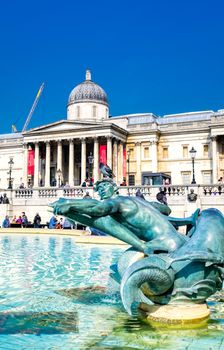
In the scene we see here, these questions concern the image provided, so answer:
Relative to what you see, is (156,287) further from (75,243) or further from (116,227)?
(75,243)

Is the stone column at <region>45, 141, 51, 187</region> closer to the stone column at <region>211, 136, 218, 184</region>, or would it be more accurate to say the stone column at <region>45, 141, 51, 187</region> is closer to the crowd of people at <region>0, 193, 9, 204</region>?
the stone column at <region>211, 136, 218, 184</region>

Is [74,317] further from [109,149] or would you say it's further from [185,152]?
[185,152]

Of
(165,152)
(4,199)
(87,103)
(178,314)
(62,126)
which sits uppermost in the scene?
(87,103)

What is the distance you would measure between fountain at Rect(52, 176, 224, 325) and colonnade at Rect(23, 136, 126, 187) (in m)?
47.1

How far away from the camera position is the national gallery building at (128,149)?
5359cm

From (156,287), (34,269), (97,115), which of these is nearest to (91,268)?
(34,269)

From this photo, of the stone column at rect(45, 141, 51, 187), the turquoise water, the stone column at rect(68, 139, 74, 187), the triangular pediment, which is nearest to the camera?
the turquoise water

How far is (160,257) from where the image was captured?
504 cm

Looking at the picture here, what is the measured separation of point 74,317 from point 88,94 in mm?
61086

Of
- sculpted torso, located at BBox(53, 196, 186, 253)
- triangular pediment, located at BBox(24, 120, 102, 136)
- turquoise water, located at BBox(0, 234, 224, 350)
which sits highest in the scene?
triangular pediment, located at BBox(24, 120, 102, 136)

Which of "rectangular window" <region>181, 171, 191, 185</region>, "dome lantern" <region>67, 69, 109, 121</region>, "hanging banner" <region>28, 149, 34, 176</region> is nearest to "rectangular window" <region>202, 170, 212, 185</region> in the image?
"rectangular window" <region>181, 171, 191, 185</region>

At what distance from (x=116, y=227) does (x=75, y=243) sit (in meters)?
10.3

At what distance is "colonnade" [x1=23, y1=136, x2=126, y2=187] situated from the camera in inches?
2135

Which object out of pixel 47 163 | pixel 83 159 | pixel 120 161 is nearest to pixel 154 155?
pixel 120 161
